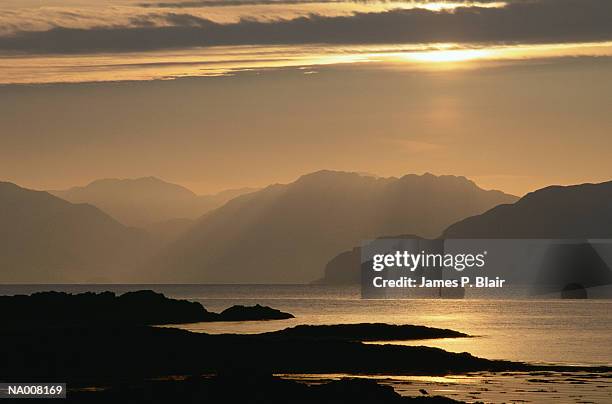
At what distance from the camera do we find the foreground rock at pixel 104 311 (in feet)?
444

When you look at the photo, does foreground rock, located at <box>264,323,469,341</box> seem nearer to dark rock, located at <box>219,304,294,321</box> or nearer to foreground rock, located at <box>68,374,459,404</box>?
dark rock, located at <box>219,304,294,321</box>

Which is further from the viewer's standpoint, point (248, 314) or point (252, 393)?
point (248, 314)

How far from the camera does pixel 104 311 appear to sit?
149125 millimetres

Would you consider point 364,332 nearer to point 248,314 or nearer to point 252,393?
point 248,314

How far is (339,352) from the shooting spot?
9138 cm

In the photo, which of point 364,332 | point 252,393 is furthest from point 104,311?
point 252,393

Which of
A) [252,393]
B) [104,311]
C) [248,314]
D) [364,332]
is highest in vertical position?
[248,314]

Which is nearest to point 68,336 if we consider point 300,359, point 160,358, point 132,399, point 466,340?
point 160,358

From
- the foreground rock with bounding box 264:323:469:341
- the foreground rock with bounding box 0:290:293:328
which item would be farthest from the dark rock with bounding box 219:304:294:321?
the foreground rock with bounding box 264:323:469:341

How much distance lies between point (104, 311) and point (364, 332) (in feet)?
124

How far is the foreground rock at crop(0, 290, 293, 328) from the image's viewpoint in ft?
444

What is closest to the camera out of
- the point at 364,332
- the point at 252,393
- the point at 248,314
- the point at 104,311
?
the point at 252,393

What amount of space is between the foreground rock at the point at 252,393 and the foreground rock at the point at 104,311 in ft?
197

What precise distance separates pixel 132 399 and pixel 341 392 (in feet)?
31.8
